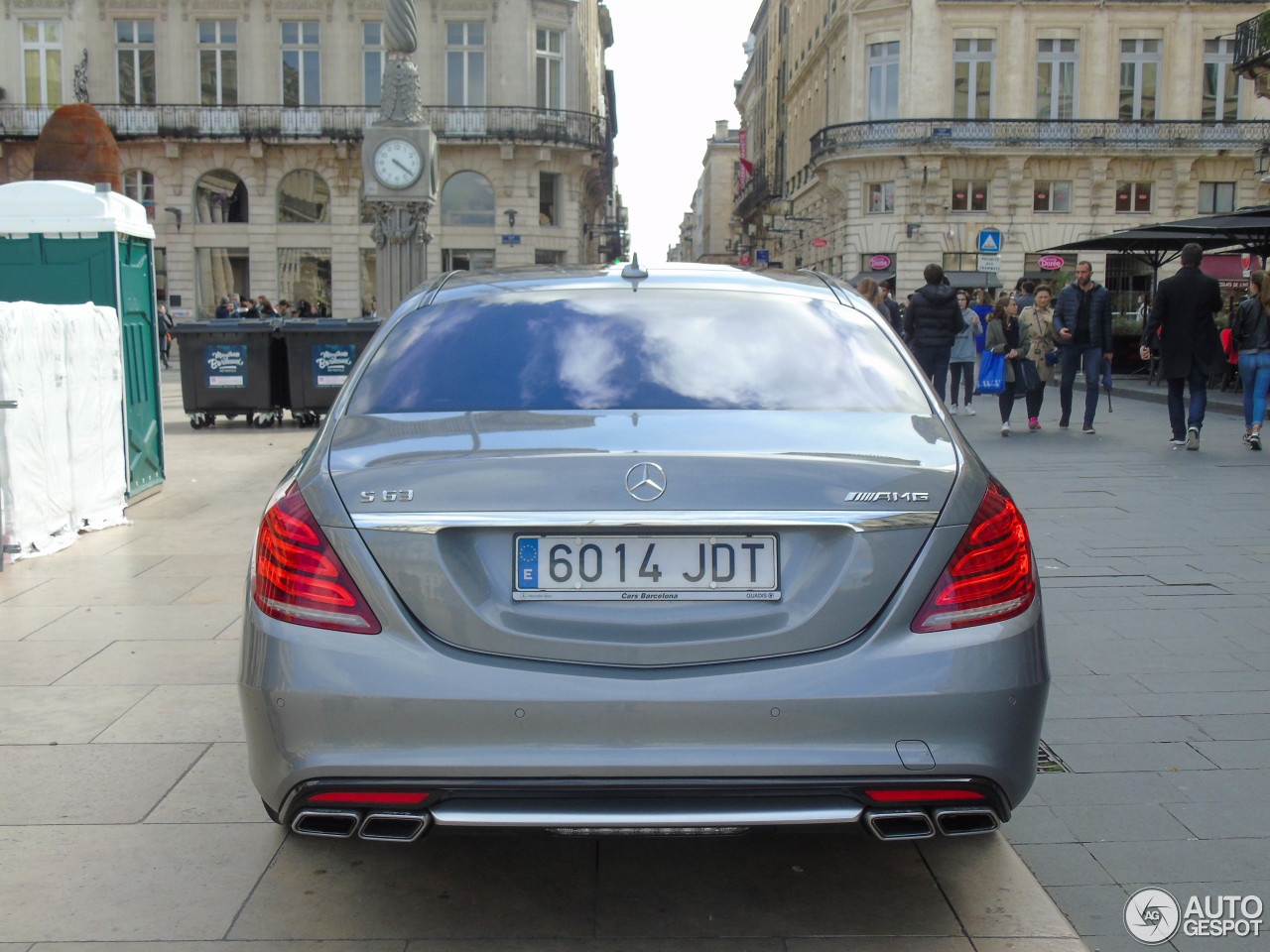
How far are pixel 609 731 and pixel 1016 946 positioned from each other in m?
1.10

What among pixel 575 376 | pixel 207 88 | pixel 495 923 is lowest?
pixel 495 923

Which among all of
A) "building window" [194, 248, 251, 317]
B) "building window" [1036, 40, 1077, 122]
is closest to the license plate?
"building window" [194, 248, 251, 317]

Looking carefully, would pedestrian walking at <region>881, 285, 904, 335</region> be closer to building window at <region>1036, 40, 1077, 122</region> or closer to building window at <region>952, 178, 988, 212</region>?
building window at <region>952, 178, 988, 212</region>

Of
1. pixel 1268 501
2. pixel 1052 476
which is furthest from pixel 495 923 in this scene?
pixel 1052 476

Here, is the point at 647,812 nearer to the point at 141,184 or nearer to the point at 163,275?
the point at 163,275

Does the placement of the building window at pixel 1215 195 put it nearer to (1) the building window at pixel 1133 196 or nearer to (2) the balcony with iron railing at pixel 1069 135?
(2) the balcony with iron railing at pixel 1069 135

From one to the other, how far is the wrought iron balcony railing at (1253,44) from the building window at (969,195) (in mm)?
20379

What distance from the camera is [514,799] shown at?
2619mm

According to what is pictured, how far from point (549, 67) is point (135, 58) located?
14659 mm

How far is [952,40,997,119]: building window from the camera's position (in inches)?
1882

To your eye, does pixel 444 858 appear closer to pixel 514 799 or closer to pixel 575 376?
pixel 514 799

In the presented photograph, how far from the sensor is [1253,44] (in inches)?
1045

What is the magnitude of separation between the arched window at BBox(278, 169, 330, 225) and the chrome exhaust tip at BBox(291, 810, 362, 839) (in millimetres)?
45980

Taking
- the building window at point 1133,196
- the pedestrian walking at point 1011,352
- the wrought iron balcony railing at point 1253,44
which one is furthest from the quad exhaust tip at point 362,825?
the building window at point 1133,196
